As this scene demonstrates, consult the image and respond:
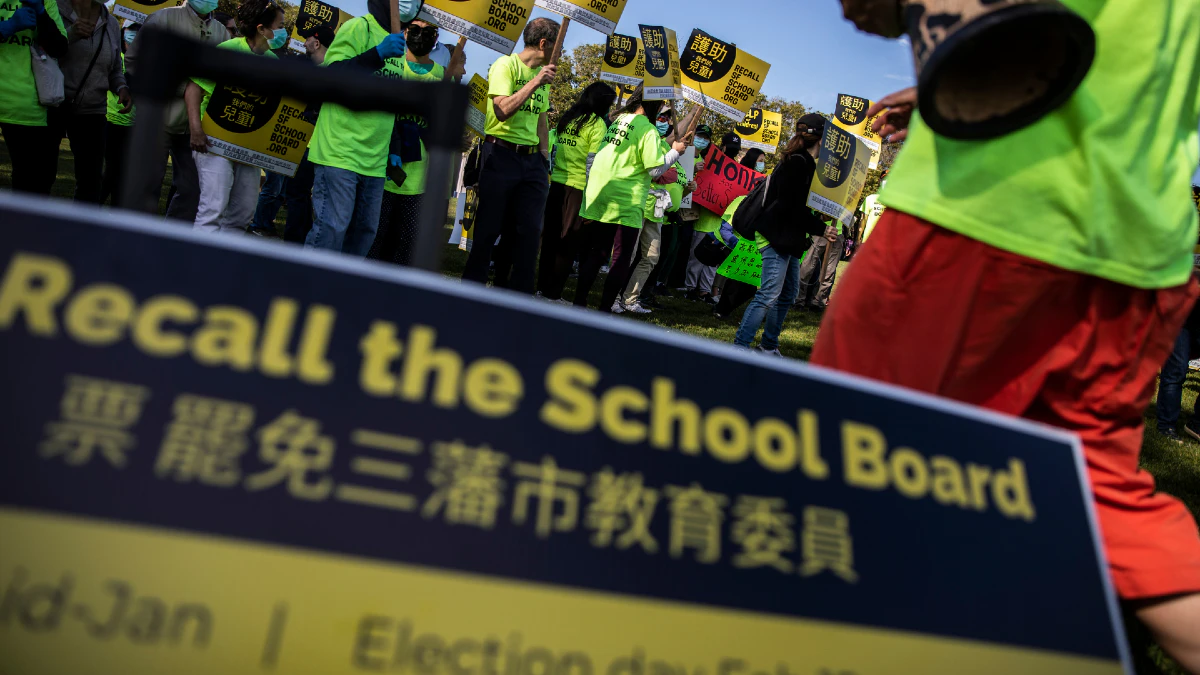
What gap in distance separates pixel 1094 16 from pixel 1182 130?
0.97 ft

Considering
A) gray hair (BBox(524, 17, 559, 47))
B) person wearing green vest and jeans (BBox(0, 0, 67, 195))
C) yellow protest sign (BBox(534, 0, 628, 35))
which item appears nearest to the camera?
person wearing green vest and jeans (BBox(0, 0, 67, 195))

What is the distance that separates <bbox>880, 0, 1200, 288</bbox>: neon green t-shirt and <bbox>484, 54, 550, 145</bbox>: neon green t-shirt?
15.9ft

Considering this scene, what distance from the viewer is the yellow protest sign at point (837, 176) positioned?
7121 mm

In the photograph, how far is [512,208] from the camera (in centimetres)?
625

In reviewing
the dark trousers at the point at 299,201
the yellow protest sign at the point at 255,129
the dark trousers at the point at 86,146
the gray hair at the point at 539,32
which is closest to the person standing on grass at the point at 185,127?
the yellow protest sign at the point at 255,129

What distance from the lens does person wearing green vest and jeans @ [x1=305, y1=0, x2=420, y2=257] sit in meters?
5.22

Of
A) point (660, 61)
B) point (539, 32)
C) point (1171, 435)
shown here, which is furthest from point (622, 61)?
point (1171, 435)

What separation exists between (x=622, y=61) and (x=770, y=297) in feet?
15.0

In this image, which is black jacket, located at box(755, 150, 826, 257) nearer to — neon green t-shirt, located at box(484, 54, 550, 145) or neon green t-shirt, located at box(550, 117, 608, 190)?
neon green t-shirt, located at box(550, 117, 608, 190)

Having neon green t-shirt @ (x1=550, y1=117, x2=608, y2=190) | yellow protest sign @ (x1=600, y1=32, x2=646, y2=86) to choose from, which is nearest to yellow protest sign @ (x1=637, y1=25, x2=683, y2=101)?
yellow protest sign @ (x1=600, y1=32, x2=646, y2=86)

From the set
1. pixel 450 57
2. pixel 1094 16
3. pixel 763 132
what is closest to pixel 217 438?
pixel 1094 16

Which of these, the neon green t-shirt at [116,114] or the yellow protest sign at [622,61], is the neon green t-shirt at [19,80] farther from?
the yellow protest sign at [622,61]

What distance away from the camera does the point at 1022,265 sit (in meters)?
1.47

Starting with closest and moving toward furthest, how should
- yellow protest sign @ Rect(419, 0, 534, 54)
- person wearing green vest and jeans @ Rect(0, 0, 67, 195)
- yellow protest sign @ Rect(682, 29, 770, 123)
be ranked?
person wearing green vest and jeans @ Rect(0, 0, 67, 195)
yellow protest sign @ Rect(419, 0, 534, 54)
yellow protest sign @ Rect(682, 29, 770, 123)
